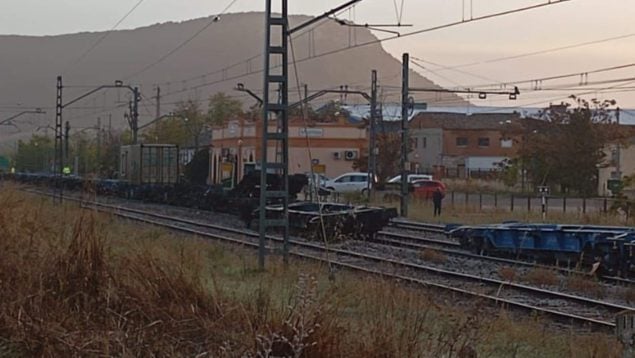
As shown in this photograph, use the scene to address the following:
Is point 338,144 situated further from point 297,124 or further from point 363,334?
point 363,334

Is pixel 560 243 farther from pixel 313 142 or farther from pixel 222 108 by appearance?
pixel 222 108

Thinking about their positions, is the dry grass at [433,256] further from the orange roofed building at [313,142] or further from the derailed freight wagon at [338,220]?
the orange roofed building at [313,142]

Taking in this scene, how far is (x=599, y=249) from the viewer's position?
74.0 ft

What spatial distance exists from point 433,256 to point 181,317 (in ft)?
52.3

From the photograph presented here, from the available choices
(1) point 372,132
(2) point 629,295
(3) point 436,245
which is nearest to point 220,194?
(1) point 372,132

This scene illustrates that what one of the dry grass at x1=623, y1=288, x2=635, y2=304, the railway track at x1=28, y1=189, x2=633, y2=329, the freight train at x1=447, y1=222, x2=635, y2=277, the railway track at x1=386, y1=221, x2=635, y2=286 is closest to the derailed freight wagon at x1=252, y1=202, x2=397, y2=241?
the railway track at x1=386, y1=221, x2=635, y2=286

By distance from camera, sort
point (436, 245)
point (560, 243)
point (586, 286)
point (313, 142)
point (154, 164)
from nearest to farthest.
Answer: point (586, 286)
point (560, 243)
point (436, 245)
point (154, 164)
point (313, 142)

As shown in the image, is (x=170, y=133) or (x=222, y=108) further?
(x=222, y=108)

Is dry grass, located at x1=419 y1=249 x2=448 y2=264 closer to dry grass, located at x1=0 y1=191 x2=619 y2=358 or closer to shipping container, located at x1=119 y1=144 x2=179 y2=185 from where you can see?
dry grass, located at x1=0 y1=191 x2=619 y2=358

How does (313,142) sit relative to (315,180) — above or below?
above

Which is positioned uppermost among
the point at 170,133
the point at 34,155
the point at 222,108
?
the point at 222,108

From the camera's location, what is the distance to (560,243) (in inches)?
938

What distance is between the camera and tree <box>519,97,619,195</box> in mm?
67688

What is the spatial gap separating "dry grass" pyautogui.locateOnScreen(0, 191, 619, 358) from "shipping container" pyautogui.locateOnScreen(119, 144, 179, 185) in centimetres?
4716
